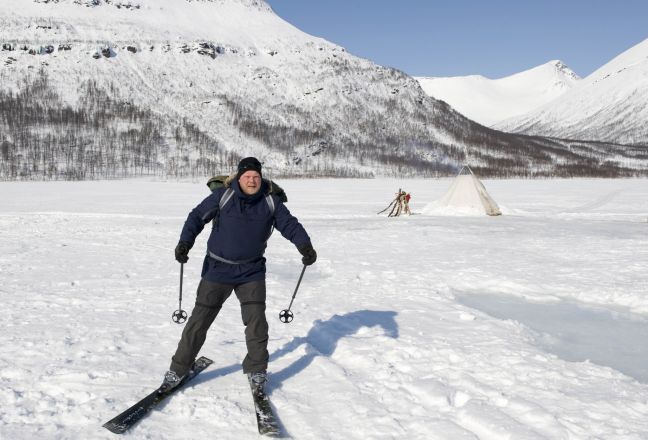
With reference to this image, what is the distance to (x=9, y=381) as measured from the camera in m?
4.57

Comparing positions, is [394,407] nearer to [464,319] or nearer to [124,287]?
[464,319]

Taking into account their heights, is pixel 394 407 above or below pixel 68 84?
below

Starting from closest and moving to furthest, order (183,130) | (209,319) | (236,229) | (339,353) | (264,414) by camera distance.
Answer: (264,414) → (236,229) → (209,319) → (339,353) → (183,130)

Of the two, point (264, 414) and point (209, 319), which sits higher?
point (209, 319)

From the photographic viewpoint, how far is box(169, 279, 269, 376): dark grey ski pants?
175 inches

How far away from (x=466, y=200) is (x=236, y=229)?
71.9ft

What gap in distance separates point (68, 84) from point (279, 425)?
192191 mm

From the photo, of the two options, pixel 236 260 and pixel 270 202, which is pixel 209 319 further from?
pixel 270 202

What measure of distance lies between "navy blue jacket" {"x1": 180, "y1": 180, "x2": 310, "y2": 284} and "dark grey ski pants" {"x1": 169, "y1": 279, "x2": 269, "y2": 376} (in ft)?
0.31

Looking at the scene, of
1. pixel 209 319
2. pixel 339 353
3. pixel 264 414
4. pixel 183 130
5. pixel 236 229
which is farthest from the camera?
pixel 183 130

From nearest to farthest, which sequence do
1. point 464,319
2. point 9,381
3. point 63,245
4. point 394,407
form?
point 394,407, point 9,381, point 464,319, point 63,245

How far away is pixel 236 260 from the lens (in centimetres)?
445

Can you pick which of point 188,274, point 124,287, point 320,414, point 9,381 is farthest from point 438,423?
point 188,274

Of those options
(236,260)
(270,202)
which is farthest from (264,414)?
(270,202)
